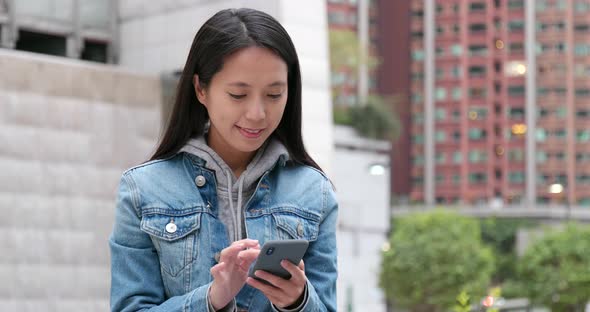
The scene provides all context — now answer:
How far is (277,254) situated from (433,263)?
42.2m

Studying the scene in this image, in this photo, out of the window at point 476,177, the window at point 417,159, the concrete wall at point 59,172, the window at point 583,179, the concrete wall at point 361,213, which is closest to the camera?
the concrete wall at point 59,172

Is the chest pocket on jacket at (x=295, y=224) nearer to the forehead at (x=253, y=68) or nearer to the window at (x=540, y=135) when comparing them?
the forehead at (x=253, y=68)

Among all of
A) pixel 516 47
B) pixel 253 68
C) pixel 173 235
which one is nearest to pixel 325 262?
pixel 173 235

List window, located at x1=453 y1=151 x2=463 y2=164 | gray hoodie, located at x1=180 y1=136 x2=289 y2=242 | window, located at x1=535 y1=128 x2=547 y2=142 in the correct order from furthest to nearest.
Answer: window, located at x1=453 y1=151 x2=463 y2=164, window, located at x1=535 y1=128 x2=547 y2=142, gray hoodie, located at x1=180 y1=136 x2=289 y2=242

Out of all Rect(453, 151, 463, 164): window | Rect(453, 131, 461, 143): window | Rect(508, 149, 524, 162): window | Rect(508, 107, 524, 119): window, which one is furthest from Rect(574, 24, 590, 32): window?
A: Rect(453, 151, 463, 164): window

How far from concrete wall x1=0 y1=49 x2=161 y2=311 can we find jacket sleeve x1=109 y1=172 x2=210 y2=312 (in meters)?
12.6

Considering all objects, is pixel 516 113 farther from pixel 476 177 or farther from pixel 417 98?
pixel 417 98

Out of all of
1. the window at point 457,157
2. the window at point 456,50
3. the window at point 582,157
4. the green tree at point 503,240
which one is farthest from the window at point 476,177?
the green tree at point 503,240

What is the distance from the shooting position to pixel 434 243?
145 feet

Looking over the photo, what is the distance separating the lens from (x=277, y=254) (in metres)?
1.79

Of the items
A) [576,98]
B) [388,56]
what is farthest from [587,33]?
[388,56]

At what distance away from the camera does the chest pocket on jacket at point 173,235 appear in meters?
2.03

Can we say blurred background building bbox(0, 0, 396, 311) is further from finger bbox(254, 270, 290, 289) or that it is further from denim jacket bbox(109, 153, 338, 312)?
finger bbox(254, 270, 290, 289)

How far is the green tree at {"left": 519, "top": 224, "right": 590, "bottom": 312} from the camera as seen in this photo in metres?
39.2
